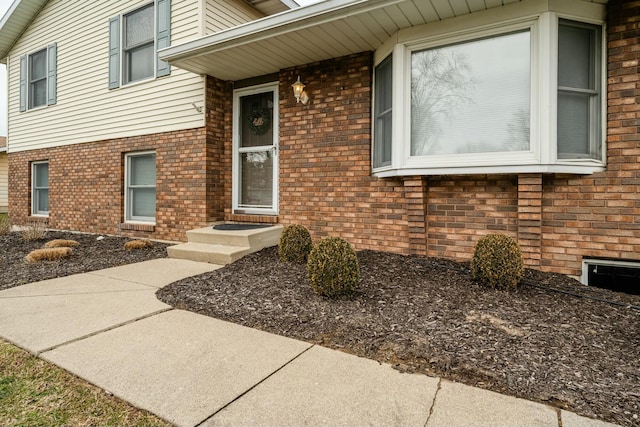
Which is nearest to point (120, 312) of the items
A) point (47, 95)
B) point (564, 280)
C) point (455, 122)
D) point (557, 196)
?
point (455, 122)

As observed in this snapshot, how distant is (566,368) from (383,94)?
385 cm

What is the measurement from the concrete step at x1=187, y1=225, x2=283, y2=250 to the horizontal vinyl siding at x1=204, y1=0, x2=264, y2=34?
11.6ft

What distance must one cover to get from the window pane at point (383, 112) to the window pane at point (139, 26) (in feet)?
15.7

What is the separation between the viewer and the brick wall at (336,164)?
4906 millimetres

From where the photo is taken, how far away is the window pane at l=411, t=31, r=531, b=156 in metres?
3.88

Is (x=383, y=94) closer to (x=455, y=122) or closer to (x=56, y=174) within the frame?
(x=455, y=122)

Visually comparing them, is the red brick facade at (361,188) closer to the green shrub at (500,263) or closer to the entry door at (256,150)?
the entry door at (256,150)

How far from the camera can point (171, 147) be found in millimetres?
6590

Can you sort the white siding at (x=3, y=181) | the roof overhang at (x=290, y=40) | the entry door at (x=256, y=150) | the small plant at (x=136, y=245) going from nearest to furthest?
the roof overhang at (x=290, y=40) < the small plant at (x=136, y=245) < the entry door at (x=256, y=150) < the white siding at (x=3, y=181)

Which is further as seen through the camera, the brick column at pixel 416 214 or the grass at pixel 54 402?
the brick column at pixel 416 214

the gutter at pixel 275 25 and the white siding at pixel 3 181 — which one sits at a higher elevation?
the gutter at pixel 275 25

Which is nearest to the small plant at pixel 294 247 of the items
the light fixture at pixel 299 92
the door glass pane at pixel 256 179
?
the door glass pane at pixel 256 179

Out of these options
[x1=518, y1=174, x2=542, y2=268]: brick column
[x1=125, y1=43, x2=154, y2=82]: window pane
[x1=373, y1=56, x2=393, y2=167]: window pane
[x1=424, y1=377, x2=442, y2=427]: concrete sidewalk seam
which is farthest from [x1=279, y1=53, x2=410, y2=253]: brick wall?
[x1=125, y1=43, x2=154, y2=82]: window pane

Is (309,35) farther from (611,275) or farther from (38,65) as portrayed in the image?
(38,65)
